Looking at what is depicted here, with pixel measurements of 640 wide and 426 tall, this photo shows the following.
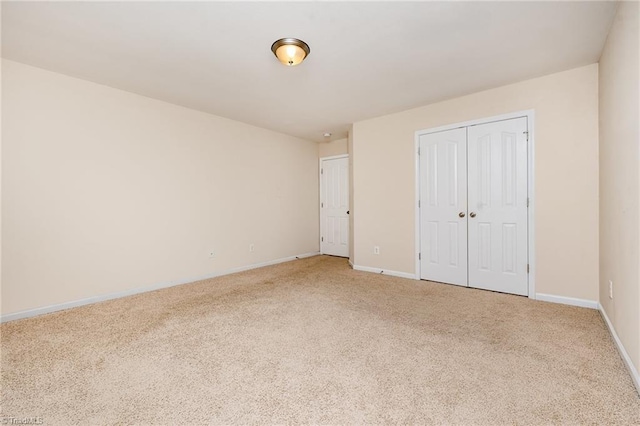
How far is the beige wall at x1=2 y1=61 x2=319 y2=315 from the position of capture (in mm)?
2748

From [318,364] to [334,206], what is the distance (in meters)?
4.25

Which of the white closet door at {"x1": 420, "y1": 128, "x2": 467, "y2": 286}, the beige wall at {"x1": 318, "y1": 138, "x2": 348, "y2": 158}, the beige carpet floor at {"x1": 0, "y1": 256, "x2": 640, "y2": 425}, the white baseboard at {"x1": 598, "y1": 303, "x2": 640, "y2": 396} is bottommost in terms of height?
the beige carpet floor at {"x1": 0, "y1": 256, "x2": 640, "y2": 425}

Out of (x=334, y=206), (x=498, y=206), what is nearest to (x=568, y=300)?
(x=498, y=206)

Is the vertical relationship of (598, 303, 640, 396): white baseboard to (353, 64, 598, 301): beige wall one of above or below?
below

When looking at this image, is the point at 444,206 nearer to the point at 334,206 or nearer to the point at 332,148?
the point at 334,206

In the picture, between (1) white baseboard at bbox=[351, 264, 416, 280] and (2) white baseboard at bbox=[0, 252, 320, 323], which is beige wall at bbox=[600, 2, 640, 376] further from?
(2) white baseboard at bbox=[0, 252, 320, 323]

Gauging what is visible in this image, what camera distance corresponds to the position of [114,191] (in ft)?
11.0

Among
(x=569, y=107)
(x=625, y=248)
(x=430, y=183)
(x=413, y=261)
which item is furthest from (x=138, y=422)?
(x=569, y=107)

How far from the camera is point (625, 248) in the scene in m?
1.88

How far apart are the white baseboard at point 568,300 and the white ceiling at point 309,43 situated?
95.5 inches

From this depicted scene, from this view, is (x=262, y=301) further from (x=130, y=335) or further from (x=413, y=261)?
(x=413, y=261)

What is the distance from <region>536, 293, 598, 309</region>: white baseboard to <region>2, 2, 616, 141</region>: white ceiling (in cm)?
242

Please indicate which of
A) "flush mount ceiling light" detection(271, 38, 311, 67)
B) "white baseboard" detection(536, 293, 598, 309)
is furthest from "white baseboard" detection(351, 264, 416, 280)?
"flush mount ceiling light" detection(271, 38, 311, 67)

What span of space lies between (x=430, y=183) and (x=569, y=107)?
163 cm
